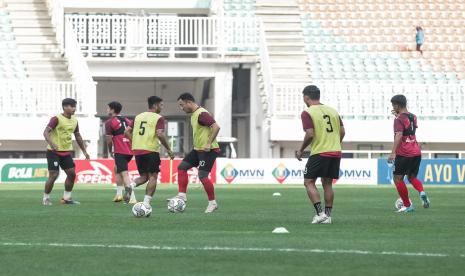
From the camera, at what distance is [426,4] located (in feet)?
162

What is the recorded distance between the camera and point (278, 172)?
130ft

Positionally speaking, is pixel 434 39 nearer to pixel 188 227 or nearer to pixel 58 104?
pixel 58 104

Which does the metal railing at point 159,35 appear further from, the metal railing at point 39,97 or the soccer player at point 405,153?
the soccer player at point 405,153

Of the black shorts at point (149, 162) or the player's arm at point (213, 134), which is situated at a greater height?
the player's arm at point (213, 134)

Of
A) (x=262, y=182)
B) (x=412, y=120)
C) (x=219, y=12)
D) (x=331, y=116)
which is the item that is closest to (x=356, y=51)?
(x=219, y=12)

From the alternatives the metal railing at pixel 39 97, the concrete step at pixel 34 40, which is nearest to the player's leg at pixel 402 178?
the metal railing at pixel 39 97

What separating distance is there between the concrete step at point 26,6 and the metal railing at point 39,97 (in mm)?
6317

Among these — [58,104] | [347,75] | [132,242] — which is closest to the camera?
[132,242]

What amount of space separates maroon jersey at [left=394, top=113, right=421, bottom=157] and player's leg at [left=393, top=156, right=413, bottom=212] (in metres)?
0.11

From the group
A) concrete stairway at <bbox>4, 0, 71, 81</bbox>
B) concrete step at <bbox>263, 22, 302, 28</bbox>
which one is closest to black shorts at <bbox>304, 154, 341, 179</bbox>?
concrete stairway at <bbox>4, 0, 71, 81</bbox>

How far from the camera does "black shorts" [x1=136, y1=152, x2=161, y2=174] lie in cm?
2014

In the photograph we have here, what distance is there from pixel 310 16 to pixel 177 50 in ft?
17.5

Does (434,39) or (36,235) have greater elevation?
(434,39)

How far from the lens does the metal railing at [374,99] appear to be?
4372 centimetres
